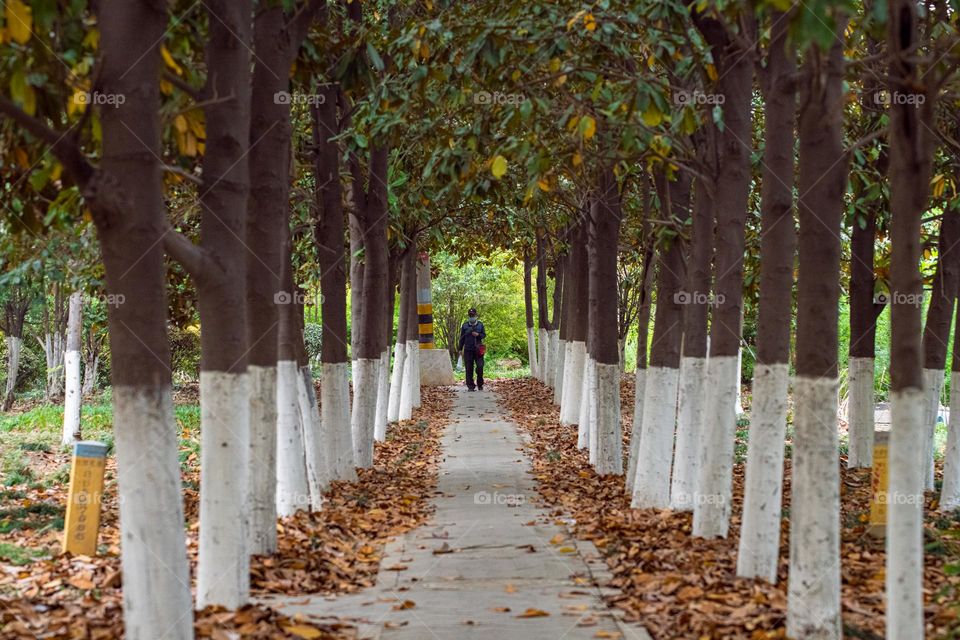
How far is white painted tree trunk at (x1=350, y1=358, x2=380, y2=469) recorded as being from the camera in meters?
15.1

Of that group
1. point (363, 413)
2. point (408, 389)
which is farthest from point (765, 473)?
point (408, 389)

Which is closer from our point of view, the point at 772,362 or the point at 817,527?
the point at 817,527

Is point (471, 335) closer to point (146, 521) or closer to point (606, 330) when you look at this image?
point (606, 330)

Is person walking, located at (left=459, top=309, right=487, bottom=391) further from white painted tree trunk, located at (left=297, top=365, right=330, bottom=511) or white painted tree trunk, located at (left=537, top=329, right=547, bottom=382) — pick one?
white painted tree trunk, located at (left=297, top=365, right=330, bottom=511)

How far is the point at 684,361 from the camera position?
11.0 meters

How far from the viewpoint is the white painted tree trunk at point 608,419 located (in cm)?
1395

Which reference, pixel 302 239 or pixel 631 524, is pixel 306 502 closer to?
pixel 631 524

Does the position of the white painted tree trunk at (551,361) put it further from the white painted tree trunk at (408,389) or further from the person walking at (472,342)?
the white painted tree trunk at (408,389)

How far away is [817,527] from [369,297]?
10.3 metres

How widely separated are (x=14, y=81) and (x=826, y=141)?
4639 millimetres

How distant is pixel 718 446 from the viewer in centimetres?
930

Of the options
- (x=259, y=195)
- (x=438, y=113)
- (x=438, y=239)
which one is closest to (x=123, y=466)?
(x=259, y=195)

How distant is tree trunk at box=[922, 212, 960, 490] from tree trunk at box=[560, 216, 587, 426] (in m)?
8.35

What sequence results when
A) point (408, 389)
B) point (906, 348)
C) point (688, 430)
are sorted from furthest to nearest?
point (408, 389) < point (688, 430) < point (906, 348)
